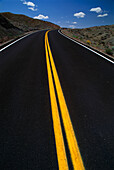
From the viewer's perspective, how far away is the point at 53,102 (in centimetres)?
296

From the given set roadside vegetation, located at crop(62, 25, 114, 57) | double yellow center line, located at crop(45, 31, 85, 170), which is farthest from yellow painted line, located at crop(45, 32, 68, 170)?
roadside vegetation, located at crop(62, 25, 114, 57)

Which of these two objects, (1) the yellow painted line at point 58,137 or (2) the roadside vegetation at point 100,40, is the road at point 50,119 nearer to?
(1) the yellow painted line at point 58,137

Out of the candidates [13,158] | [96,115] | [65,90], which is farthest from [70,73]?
[13,158]

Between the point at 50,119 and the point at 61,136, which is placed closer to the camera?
the point at 61,136

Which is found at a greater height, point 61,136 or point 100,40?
point 61,136

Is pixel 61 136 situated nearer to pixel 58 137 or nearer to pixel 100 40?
pixel 58 137

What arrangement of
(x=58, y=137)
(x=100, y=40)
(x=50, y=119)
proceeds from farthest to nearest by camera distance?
(x=100, y=40) < (x=50, y=119) < (x=58, y=137)

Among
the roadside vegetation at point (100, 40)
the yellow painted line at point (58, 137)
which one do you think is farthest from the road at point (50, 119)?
the roadside vegetation at point (100, 40)

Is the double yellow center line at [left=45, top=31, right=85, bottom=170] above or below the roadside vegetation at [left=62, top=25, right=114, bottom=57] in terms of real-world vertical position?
above

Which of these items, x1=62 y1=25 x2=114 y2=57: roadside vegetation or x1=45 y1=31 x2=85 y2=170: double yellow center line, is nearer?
x1=45 y1=31 x2=85 y2=170: double yellow center line

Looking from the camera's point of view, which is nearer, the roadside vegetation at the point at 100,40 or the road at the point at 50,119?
the road at the point at 50,119

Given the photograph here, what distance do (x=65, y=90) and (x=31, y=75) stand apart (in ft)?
5.65

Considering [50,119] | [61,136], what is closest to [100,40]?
[50,119]

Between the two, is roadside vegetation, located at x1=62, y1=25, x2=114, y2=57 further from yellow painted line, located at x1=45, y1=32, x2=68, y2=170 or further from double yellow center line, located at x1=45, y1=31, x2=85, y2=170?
yellow painted line, located at x1=45, y1=32, x2=68, y2=170
